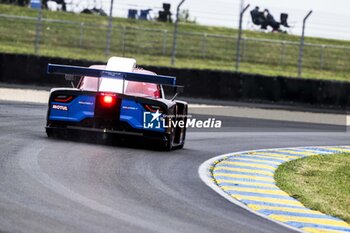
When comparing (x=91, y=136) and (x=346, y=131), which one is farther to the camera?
(x=346, y=131)

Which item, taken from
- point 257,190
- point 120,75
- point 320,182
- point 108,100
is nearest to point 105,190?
Result: point 257,190

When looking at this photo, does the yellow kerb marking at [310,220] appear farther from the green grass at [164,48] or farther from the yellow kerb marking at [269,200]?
the green grass at [164,48]

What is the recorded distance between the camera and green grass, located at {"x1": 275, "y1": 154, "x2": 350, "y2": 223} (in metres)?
11.1

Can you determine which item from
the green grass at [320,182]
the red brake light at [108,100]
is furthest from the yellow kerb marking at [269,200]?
the red brake light at [108,100]

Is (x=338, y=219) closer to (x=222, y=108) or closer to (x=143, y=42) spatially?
(x=222, y=108)

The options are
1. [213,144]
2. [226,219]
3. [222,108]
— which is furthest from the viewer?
[222,108]

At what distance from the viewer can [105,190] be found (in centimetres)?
1044

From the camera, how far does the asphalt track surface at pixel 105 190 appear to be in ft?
28.3

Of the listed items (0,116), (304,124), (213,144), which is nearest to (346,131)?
(304,124)

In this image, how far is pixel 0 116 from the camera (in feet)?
60.4

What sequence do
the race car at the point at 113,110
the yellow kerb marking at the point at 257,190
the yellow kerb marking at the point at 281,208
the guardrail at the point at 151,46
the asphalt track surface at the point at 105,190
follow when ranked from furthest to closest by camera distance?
the guardrail at the point at 151,46, the race car at the point at 113,110, the yellow kerb marking at the point at 257,190, the yellow kerb marking at the point at 281,208, the asphalt track surface at the point at 105,190

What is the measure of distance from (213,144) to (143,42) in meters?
20.3

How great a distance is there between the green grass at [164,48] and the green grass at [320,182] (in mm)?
18490

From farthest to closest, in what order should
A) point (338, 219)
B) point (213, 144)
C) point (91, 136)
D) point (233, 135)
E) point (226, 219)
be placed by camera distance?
point (233, 135)
point (213, 144)
point (91, 136)
point (338, 219)
point (226, 219)
